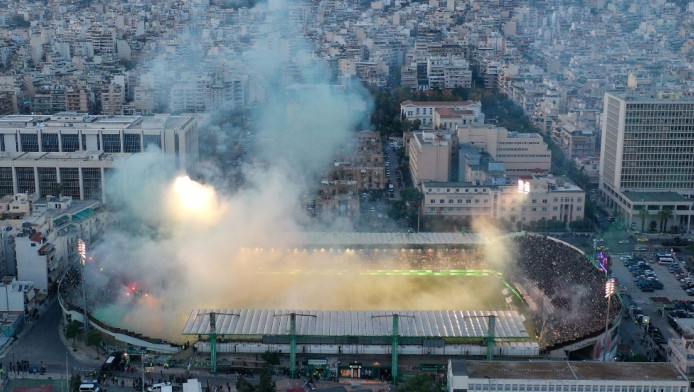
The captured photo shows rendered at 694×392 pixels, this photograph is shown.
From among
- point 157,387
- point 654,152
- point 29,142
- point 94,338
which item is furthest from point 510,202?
point 29,142

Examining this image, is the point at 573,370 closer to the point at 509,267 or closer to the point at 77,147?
the point at 509,267

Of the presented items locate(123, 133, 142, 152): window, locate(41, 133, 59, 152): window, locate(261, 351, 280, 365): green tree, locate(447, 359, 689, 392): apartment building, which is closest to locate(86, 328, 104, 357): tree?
locate(261, 351, 280, 365): green tree

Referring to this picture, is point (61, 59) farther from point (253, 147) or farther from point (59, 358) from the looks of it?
point (59, 358)

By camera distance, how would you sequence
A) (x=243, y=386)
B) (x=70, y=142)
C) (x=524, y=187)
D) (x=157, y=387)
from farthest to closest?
(x=70, y=142)
(x=524, y=187)
(x=157, y=387)
(x=243, y=386)

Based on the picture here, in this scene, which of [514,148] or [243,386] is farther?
[514,148]

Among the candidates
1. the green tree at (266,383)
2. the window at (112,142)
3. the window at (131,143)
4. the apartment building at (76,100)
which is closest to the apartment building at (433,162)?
the window at (131,143)

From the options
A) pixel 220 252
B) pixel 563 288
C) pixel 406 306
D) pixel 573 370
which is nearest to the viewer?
pixel 573 370

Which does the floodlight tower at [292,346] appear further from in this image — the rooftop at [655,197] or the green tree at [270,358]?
the rooftop at [655,197]
